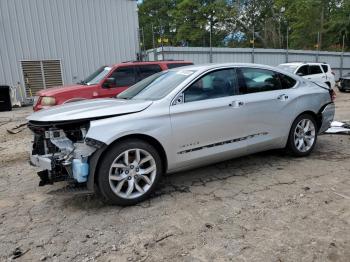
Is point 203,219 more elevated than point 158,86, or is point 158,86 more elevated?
point 158,86

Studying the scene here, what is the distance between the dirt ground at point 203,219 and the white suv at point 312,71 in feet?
36.7

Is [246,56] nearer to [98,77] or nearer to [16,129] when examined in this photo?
[98,77]

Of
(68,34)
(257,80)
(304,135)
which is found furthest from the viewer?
(68,34)

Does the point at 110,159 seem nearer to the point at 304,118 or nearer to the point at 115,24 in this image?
the point at 304,118

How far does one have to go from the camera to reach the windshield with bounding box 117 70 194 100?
4.48 m

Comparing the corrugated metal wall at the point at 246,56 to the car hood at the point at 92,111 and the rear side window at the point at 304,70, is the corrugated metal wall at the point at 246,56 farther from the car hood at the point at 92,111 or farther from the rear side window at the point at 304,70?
the car hood at the point at 92,111

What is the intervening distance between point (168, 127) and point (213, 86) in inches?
38.6

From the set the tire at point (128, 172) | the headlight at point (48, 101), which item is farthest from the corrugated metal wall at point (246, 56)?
the tire at point (128, 172)

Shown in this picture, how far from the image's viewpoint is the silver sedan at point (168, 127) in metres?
3.79

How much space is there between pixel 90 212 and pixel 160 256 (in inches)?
48.5

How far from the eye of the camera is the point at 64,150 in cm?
388

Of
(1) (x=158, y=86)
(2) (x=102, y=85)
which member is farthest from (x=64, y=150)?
(2) (x=102, y=85)

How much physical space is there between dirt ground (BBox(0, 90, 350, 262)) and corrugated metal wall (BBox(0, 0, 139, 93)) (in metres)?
12.3

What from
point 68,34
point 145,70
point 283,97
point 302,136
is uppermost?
point 68,34
